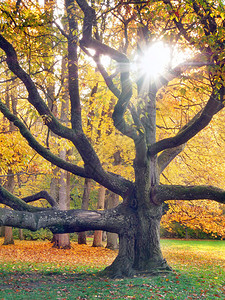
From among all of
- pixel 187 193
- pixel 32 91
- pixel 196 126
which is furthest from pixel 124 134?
pixel 32 91

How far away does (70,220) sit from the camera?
7930mm

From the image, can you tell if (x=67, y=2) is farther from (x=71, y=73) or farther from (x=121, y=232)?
(x=121, y=232)

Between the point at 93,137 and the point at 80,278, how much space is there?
11.4 m

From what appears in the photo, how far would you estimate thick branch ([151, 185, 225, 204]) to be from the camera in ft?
26.5

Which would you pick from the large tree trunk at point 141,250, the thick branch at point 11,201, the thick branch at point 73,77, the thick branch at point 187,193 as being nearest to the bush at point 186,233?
the large tree trunk at point 141,250

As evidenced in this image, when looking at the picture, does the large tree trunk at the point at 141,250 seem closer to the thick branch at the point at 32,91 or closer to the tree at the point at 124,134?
the tree at the point at 124,134

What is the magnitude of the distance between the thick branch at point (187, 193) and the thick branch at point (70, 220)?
1.00 metres

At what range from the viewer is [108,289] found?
645 cm

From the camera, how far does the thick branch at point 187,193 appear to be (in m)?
8.06

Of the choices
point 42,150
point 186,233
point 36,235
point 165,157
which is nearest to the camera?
point 42,150

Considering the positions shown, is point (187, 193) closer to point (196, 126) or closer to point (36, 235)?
point (196, 126)

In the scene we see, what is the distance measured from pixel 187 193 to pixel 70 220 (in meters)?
3.49

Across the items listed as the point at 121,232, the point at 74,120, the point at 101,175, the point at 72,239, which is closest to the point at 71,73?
the point at 74,120

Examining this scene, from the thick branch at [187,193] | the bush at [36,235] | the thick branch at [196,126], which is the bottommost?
the bush at [36,235]
